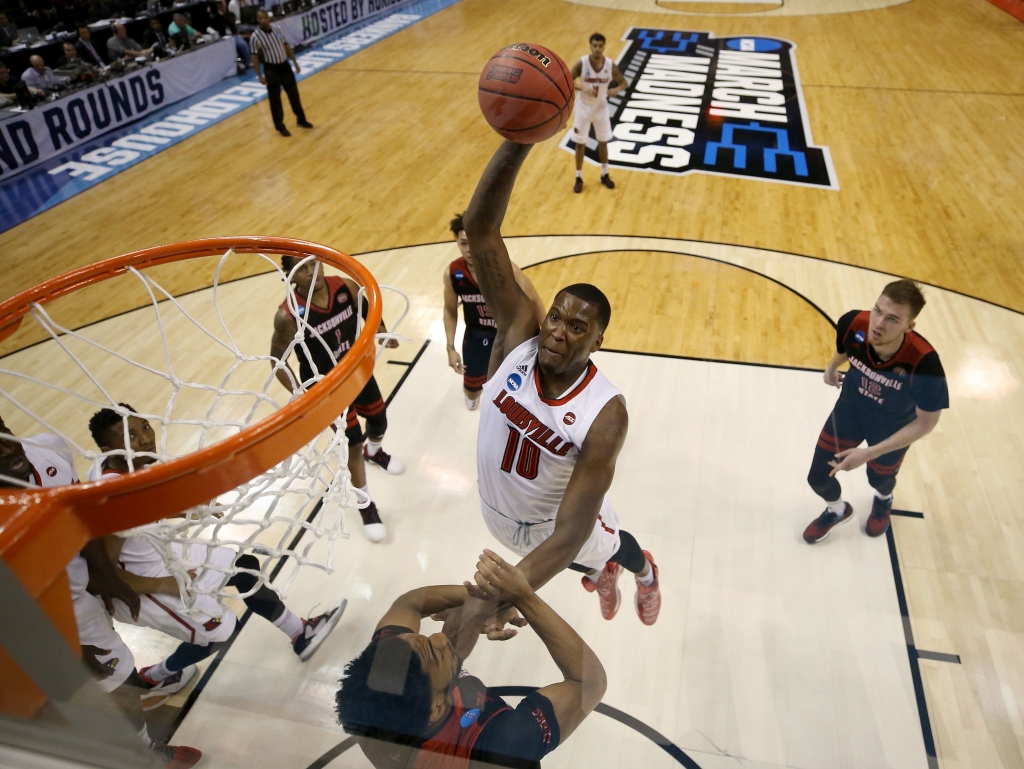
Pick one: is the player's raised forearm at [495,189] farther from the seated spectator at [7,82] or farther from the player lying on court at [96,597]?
the seated spectator at [7,82]

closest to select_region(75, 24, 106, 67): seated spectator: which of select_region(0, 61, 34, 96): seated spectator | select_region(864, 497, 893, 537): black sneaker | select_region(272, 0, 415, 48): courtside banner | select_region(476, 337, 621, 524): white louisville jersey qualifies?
select_region(0, 61, 34, 96): seated spectator

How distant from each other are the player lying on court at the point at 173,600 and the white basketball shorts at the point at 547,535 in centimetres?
87

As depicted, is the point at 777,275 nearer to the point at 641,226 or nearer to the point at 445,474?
the point at 641,226

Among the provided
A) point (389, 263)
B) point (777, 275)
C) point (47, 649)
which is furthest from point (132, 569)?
point (777, 275)

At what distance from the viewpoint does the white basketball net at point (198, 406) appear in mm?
2123

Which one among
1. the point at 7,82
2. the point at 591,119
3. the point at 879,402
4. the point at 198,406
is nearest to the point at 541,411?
the point at 879,402

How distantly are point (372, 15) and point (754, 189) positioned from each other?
390 inches

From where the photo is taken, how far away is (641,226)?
605cm

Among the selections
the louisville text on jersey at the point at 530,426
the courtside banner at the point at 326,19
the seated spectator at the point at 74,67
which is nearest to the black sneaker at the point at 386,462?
the louisville text on jersey at the point at 530,426

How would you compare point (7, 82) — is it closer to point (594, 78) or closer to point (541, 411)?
point (594, 78)

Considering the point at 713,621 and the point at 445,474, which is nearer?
the point at 713,621

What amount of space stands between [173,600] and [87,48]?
7383 millimetres

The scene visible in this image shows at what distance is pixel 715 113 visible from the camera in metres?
8.54

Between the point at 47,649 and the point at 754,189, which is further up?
the point at 47,649
